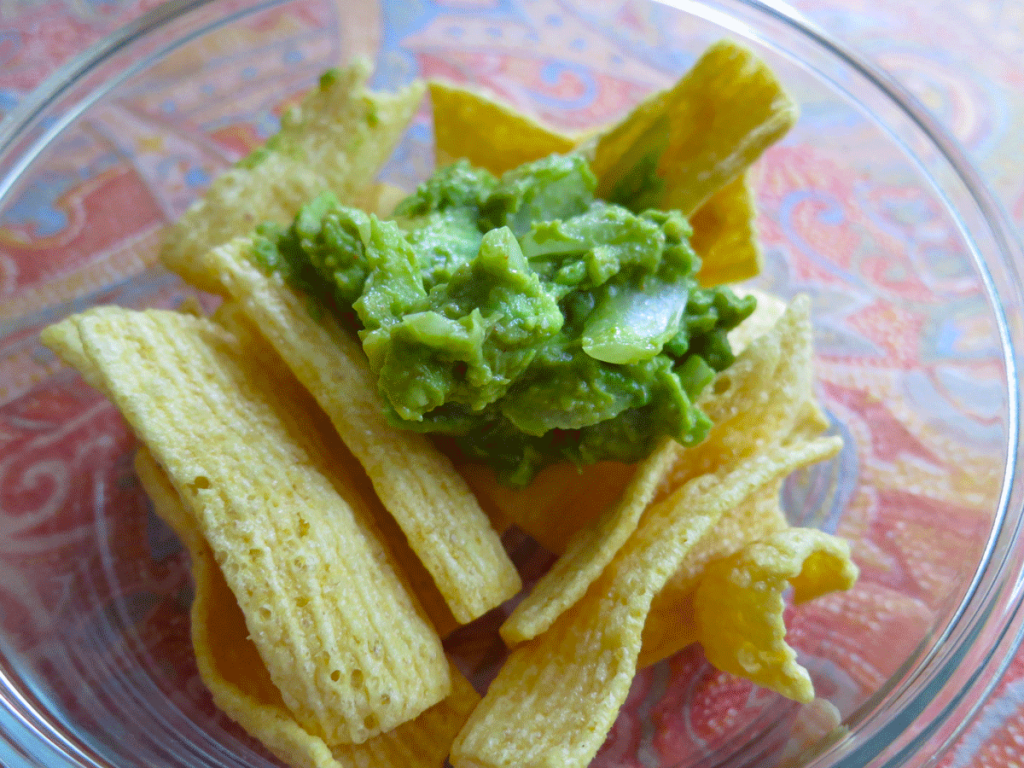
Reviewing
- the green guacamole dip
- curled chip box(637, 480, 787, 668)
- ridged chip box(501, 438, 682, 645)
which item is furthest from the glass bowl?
the green guacamole dip

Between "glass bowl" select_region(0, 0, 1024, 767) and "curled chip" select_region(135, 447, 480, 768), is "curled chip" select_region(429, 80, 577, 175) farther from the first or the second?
"curled chip" select_region(135, 447, 480, 768)

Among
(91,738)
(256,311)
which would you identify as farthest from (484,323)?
(91,738)

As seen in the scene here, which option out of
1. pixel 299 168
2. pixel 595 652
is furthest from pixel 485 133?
pixel 595 652

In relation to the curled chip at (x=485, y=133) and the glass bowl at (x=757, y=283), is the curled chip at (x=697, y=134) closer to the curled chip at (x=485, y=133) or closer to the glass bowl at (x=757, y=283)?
the curled chip at (x=485, y=133)

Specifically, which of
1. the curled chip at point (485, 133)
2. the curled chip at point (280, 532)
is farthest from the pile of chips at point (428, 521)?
the curled chip at point (485, 133)

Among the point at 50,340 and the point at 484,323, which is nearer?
the point at 484,323

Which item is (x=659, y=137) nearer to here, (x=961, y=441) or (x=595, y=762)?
(x=961, y=441)

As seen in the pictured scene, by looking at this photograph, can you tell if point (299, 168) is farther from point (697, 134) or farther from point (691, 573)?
point (691, 573)
